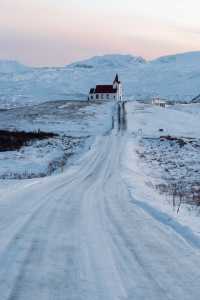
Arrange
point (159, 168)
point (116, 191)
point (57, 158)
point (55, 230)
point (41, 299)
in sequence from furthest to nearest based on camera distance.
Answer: point (57, 158), point (159, 168), point (116, 191), point (55, 230), point (41, 299)

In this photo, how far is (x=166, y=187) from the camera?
2405 cm

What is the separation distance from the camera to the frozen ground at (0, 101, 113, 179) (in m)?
33.4

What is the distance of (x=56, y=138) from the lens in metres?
54.5

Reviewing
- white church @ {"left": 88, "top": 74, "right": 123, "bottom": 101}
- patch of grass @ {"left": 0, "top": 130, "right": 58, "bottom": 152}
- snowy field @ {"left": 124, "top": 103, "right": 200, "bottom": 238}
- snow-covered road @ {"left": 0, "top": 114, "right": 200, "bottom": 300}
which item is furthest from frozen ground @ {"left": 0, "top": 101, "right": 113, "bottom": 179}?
white church @ {"left": 88, "top": 74, "right": 123, "bottom": 101}

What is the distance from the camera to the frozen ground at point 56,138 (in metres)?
33.4

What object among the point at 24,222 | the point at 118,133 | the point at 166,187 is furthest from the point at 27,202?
the point at 118,133

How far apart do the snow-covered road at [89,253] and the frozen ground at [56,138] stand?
13635 mm

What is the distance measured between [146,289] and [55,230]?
448 cm

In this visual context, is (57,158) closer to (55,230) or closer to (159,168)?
(159,168)

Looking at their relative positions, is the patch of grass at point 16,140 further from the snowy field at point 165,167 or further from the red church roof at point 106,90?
the red church roof at point 106,90

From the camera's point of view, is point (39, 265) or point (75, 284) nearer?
point (75, 284)

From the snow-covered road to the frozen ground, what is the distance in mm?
13635

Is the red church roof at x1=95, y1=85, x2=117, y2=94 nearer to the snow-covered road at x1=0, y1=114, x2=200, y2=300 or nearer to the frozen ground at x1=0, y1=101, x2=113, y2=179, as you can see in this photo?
the frozen ground at x1=0, y1=101, x2=113, y2=179

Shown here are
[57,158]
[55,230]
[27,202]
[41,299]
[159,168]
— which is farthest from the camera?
[57,158]
